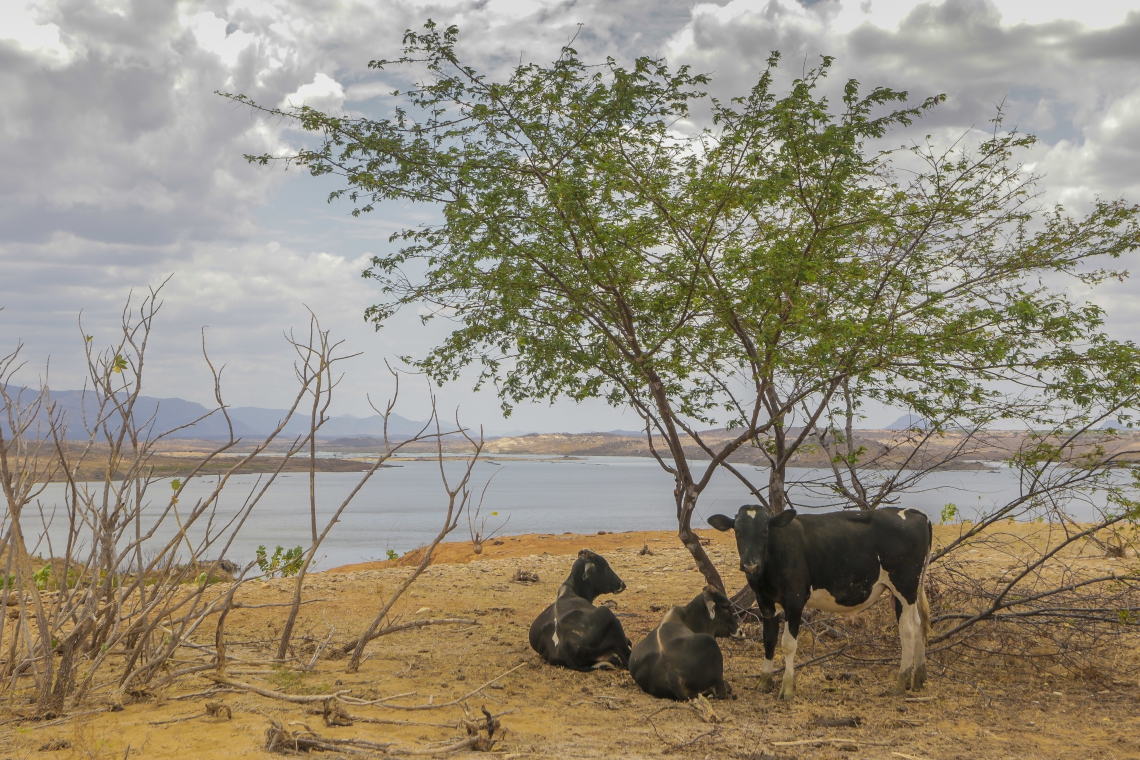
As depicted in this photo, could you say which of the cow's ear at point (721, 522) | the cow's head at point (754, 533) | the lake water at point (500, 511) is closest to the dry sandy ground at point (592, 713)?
the cow's head at point (754, 533)

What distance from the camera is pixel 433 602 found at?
1139cm

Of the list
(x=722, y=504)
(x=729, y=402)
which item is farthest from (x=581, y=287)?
(x=722, y=504)

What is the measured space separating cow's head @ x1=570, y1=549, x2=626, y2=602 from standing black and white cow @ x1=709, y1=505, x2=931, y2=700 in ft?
6.76

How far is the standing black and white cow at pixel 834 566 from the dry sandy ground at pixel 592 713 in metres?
0.45

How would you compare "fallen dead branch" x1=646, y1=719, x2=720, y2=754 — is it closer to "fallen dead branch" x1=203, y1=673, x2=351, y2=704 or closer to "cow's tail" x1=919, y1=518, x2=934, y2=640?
"fallen dead branch" x1=203, y1=673, x2=351, y2=704

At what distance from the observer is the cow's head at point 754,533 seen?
6.62 metres

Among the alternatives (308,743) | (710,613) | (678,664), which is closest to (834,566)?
(710,613)

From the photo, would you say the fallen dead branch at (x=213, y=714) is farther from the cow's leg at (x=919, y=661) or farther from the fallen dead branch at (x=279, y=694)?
the cow's leg at (x=919, y=661)

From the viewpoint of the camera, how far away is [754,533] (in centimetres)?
667

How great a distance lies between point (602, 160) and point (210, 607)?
5.80 m

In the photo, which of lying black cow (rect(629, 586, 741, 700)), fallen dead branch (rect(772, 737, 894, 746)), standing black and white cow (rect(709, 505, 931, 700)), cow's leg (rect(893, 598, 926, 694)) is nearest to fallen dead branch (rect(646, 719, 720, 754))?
fallen dead branch (rect(772, 737, 894, 746))

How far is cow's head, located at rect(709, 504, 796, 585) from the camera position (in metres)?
6.62

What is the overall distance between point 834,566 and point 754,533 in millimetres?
789

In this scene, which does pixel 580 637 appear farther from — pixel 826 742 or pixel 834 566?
pixel 826 742
